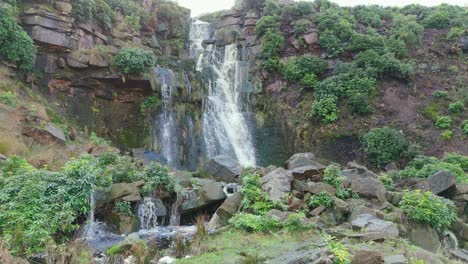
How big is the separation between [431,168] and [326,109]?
732 centimetres

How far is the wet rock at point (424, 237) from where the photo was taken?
10219 mm

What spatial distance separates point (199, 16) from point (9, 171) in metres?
27.2

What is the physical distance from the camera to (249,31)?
30.2m

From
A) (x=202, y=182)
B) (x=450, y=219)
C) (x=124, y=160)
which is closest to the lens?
(x=450, y=219)

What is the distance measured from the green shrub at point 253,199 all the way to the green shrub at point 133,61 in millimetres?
11214

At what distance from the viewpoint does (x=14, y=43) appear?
17.9 m

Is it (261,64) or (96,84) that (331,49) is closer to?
(261,64)

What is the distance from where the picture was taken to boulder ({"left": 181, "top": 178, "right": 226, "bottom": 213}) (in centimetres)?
1223

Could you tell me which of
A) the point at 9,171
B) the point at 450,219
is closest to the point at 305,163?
the point at 450,219

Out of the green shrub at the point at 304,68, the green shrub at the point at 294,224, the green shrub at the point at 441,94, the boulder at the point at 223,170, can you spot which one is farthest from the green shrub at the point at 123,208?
the green shrub at the point at 441,94

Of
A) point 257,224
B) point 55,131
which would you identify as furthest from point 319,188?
point 55,131

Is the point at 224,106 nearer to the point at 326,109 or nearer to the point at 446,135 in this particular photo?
the point at 326,109

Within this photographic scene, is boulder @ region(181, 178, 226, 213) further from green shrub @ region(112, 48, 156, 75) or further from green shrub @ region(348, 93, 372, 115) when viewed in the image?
green shrub @ region(348, 93, 372, 115)

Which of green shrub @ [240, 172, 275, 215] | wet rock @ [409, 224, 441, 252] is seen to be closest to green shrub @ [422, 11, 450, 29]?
wet rock @ [409, 224, 441, 252]
